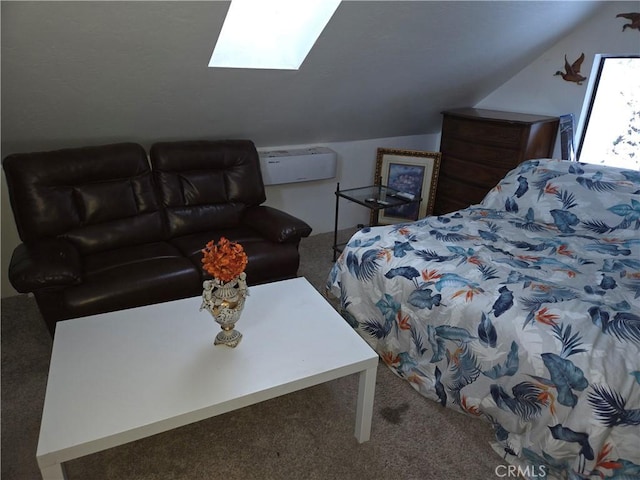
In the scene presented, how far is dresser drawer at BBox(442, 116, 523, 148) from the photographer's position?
10.3 feet

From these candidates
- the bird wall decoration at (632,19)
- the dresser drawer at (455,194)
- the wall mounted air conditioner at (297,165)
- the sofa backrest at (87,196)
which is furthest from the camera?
the dresser drawer at (455,194)

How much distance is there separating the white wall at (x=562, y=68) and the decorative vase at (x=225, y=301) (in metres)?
2.95

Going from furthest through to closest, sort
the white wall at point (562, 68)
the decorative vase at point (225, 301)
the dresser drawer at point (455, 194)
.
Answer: the dresser drawer at point (455, 194), the white wall at point (562, 68), the decorative vase at point (225, 301)

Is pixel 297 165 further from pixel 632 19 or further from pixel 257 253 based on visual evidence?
pixel 632 19

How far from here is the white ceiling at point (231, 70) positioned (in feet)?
6.24

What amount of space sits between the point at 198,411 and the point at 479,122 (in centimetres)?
293

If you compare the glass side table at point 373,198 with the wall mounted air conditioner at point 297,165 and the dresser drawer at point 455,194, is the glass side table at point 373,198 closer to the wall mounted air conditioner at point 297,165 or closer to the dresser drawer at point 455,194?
the wall mounted air conditioner at point 297,165

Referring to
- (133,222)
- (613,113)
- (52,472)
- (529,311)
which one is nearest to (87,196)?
(133,222)

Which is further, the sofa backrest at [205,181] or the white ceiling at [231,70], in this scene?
the sofa backrest at [205,181]

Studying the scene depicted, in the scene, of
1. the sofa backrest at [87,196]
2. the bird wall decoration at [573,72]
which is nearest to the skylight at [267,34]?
the sofa backrest at [87,196]

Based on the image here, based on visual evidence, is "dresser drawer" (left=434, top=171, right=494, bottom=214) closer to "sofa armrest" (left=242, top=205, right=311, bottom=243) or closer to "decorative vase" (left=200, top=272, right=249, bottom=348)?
"sofa armrest" (left=242, top=205, right=311, bottom=243)

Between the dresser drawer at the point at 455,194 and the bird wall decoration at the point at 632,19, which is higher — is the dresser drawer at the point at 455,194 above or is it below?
below

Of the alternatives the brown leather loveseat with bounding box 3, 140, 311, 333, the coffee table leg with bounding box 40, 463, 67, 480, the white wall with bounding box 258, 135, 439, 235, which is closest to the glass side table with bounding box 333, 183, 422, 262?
the white wall with bounding box 258, 135, 439, 235

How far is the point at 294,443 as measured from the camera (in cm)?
173
